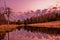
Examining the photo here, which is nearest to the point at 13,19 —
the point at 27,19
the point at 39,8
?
the point at 27,19

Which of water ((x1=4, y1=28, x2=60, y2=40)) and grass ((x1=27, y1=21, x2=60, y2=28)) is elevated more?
grass ((x1=27, y1=21, x2=60, y2=28))

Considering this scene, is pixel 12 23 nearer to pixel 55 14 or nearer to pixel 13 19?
pixel 13 19

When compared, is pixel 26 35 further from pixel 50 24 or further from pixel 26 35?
pixel 50 24

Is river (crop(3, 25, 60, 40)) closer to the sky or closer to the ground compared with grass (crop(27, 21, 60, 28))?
closer to the ground

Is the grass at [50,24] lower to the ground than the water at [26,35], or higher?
higher

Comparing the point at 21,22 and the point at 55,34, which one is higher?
the point at 21,22

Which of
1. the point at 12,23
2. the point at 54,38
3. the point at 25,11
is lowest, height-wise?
the point at 54,38

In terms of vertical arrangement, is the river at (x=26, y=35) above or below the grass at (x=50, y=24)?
below

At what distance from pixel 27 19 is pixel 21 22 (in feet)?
0.25

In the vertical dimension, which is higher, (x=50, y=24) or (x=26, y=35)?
(x=50, y=24)

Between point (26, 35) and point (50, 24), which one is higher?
point (50, 24)

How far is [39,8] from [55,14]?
0.19 metres

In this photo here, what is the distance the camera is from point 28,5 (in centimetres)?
177

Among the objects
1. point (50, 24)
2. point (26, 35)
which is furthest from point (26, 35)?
point (50, 24)
